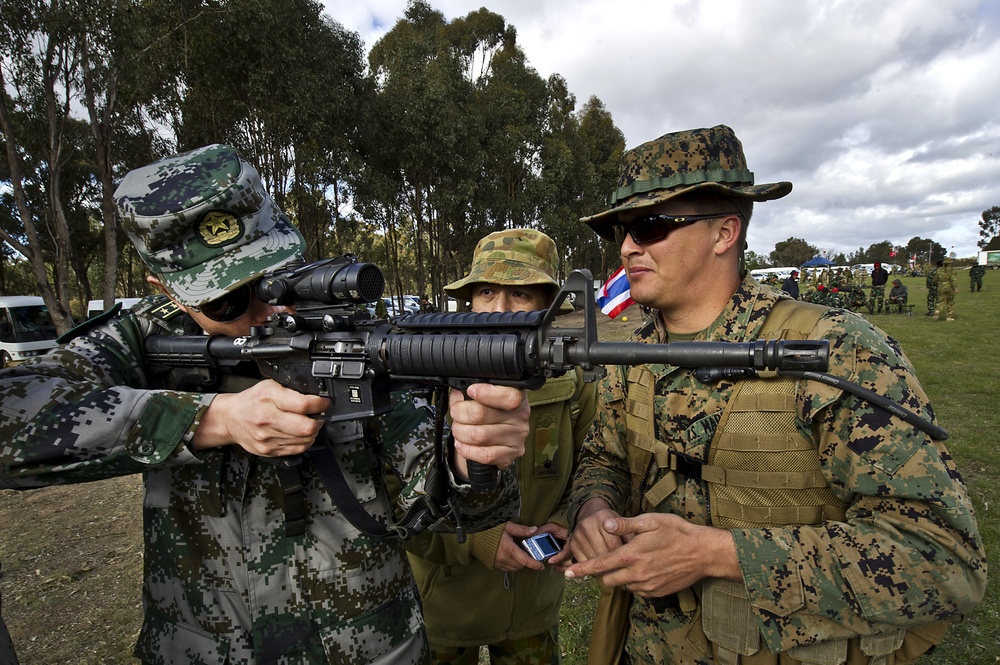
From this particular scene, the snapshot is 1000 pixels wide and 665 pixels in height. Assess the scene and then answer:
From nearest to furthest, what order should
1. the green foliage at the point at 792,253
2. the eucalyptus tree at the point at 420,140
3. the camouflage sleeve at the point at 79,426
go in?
the camouflage sleeve at the point at 79,426 → the eucalyptus tree at the point at 420,140 → the green foliage at the point at 792,253

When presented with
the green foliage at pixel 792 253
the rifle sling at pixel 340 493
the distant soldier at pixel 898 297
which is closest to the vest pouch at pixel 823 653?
the rifle sling at pixel 340 493

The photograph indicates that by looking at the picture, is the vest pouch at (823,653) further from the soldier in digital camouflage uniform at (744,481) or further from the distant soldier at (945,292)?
the distant soldier at (945,292)

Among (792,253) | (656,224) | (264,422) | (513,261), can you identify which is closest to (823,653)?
(656,224)

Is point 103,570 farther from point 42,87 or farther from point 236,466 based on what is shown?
point 42,87

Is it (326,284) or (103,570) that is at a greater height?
(326,284)

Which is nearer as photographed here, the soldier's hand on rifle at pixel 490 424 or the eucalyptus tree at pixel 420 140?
the soldier's hand on rifle at pixel 490 424

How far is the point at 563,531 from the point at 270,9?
66.3ft

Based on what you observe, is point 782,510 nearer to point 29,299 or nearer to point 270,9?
point 270,9

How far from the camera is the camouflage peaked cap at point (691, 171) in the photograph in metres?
2.07

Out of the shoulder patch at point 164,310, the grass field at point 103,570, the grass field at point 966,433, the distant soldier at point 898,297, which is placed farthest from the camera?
the distant soldier at point 898,297

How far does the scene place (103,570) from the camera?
5211mm

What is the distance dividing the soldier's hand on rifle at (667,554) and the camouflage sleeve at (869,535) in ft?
0.22

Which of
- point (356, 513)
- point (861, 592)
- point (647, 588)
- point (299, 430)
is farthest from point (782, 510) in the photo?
point (299, 430)

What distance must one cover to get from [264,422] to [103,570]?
530 cm
